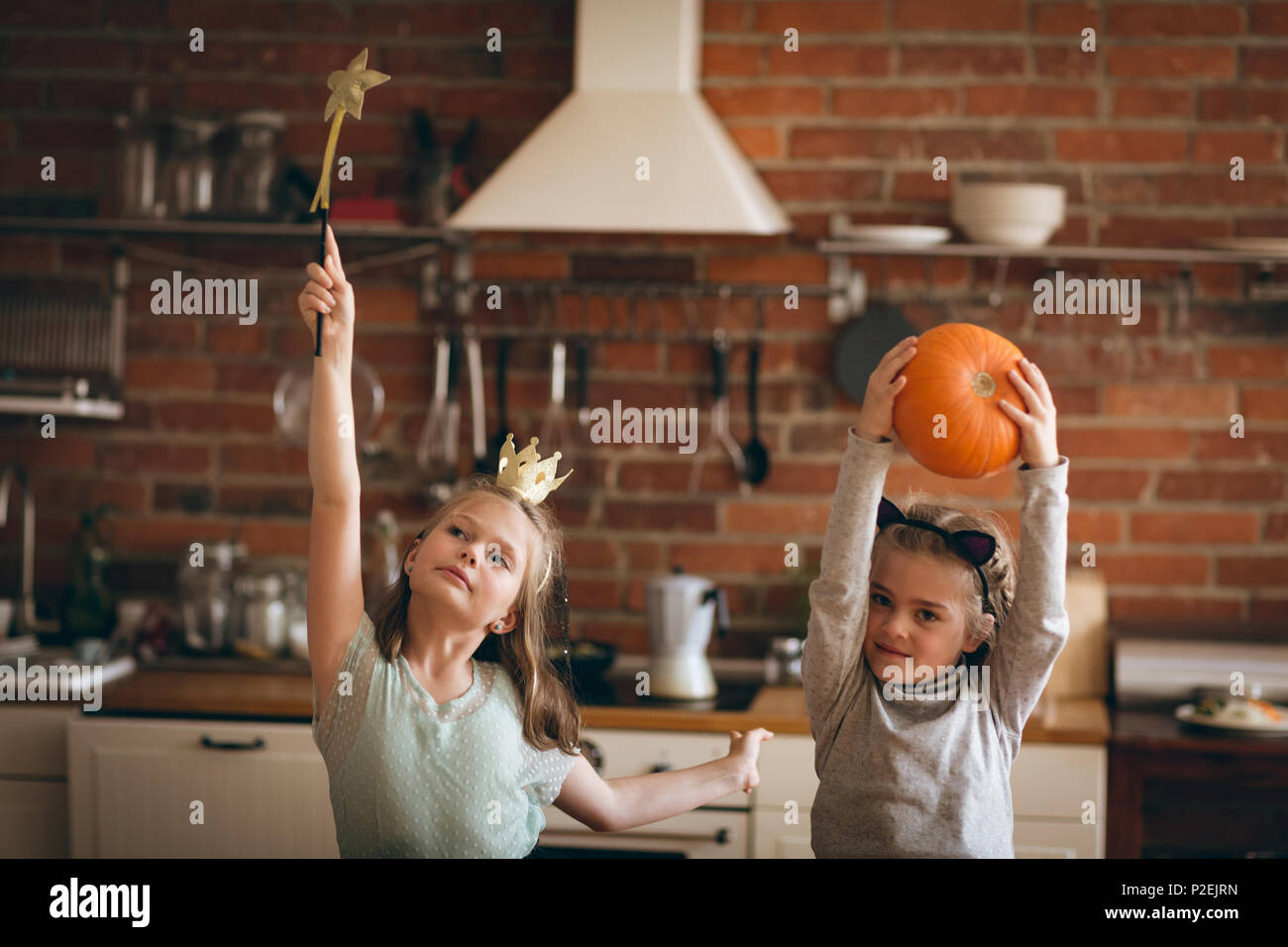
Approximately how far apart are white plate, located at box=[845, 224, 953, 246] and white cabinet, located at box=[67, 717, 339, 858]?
4.81 feet

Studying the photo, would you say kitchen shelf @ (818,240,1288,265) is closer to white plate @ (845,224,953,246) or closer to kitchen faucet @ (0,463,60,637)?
white plate @ (845,224,953,246)

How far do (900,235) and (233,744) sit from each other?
5.38 ft

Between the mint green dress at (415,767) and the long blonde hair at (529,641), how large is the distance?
3cm

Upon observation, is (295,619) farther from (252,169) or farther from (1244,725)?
(1244,725)

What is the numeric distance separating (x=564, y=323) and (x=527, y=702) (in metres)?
1.63

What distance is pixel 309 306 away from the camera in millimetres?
1248

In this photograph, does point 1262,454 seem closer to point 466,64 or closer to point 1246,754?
point 1246,754

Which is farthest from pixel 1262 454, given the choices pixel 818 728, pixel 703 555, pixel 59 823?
pixel 59 823

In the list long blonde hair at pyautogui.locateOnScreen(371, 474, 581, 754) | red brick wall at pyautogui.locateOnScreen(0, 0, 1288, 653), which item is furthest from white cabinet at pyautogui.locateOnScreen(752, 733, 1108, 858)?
long blonde hair at pyautogui.locateOnScreen(371, 474, 581, 754)

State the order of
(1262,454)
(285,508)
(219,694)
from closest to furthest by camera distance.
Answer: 1. (219,694)
2. (1262,454)
3. (285,508)

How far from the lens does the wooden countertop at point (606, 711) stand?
2.35 metres

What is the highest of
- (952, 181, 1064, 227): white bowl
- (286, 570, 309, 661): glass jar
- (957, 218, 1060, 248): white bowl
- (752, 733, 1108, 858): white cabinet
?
(952, 181, 1064, 227): white bowl

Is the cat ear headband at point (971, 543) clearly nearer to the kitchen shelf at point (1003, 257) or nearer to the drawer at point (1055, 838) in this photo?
the drawer at point (1055, 838)

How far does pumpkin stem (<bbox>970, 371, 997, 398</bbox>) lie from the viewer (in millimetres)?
1318
